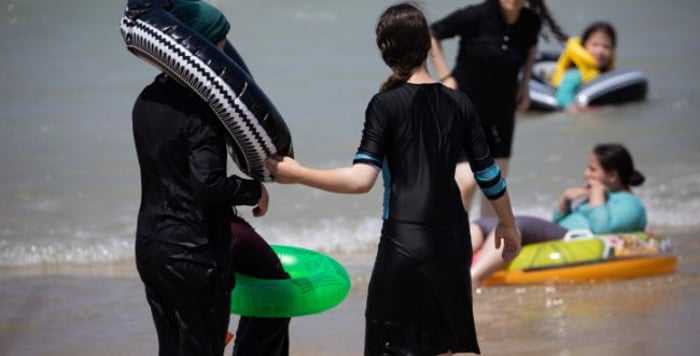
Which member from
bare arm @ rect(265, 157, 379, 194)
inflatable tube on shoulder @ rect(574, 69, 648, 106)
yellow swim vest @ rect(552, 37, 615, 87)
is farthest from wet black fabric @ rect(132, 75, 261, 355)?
yellow swim vest @ rect(552, 37, 615, 87)

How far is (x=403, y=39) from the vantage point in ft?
13.5

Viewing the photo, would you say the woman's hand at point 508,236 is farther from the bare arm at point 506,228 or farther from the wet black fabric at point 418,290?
the wet black fabric at point 418,290

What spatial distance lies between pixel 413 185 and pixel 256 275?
2.42 ft

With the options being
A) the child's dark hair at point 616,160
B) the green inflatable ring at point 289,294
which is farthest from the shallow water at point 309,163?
the green inflatable ring at point 289,294

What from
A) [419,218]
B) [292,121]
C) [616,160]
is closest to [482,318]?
[616,160]

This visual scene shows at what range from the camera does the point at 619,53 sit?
57.8 feet

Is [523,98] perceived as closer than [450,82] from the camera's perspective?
No

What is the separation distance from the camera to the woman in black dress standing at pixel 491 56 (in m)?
7.43

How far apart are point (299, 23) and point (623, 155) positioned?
1068 centimetres

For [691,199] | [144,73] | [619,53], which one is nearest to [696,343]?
[691,199]

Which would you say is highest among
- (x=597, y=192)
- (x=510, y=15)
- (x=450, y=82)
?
(x=510, y=15)

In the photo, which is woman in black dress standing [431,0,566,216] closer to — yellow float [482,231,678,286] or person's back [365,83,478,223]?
yellow float [482,231,678,286]

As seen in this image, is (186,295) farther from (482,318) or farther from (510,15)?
(510,15)

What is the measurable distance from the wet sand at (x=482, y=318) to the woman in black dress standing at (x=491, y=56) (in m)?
1.03
